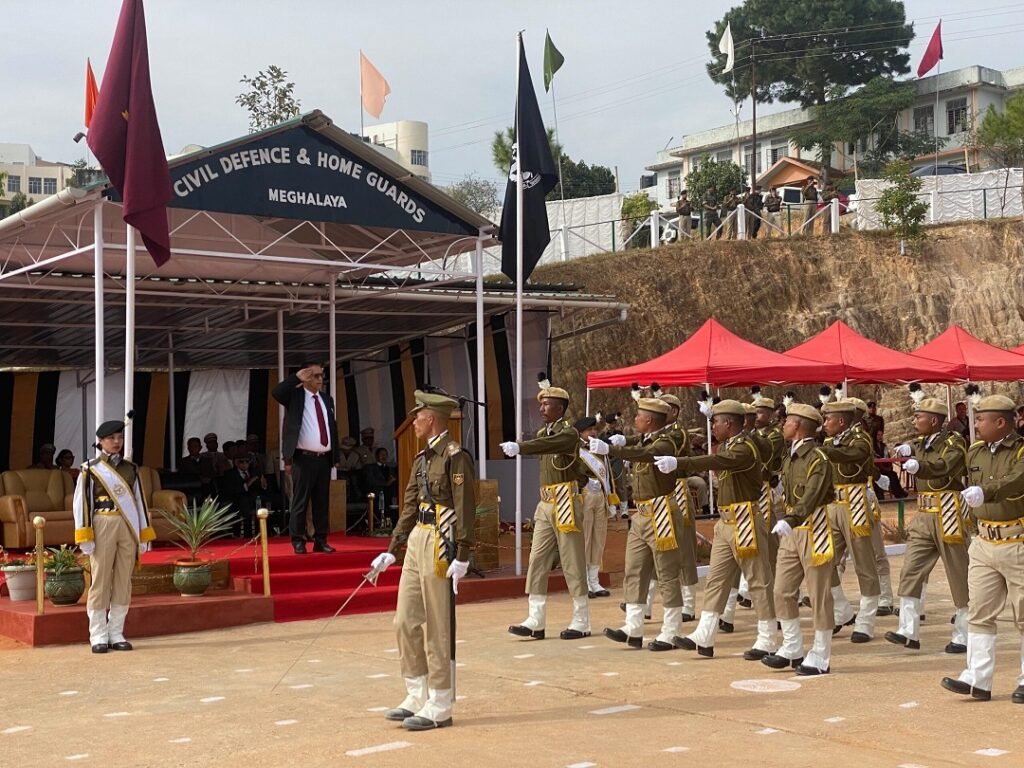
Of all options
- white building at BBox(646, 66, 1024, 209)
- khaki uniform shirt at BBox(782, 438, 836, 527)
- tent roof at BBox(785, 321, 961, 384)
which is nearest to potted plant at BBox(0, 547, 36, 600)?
khaki uniform shirt at BBox(782, 438, 836, 527)

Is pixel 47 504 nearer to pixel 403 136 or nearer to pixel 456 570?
pixel 456 570

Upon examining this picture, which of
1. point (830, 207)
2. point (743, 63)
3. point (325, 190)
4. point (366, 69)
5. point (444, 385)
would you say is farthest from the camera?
point (743, 63)

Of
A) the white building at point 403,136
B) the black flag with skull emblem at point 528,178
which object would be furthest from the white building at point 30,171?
the black flag with skull emblem at point 528,178

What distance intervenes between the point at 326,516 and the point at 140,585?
216cm

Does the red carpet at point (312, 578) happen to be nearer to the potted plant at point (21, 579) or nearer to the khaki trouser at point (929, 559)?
the potted plant at point (21, 579)

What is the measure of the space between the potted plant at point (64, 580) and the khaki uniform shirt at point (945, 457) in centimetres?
683

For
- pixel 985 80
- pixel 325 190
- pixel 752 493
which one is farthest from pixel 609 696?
pixel 985 80

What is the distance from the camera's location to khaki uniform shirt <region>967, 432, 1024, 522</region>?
7586mm

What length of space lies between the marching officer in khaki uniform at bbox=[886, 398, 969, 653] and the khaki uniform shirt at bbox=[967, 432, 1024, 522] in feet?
4.43

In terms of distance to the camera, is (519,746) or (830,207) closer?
(519,746)

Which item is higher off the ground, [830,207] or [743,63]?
[743,63]

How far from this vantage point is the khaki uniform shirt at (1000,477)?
24.9ft

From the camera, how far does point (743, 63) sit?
55844 mm

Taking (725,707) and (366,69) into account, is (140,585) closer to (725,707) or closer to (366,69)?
(725,707)
